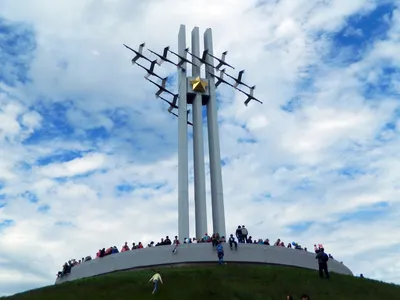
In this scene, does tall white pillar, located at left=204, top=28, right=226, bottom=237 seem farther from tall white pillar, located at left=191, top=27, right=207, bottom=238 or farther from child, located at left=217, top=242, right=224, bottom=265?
child, located at left=217, top=242, right=224, bottom=265

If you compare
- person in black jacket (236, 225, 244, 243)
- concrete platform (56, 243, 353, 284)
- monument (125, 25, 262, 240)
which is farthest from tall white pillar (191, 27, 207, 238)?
concrete platform (56, 243, 353, 284)

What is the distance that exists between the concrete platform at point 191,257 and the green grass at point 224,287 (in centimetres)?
340

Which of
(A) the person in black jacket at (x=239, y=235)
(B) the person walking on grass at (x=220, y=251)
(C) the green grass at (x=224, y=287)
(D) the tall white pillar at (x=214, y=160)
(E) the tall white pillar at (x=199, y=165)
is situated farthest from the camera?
(D) the tall white pillar at (x=214, y=160)

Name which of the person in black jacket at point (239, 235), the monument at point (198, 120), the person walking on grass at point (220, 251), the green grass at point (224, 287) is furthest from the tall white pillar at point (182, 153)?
the green grass at point (224, 287)

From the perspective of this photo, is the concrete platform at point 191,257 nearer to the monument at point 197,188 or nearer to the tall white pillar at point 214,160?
the monument at point 197,188

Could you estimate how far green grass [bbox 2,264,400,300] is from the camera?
25.1 m

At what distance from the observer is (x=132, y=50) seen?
45000 millimetres

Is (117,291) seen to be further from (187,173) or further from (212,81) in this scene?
(212,81)

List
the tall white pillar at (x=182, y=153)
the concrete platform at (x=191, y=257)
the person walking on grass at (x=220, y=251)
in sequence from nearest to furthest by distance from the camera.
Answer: the person walking on grass at (x=220, y=251) → the concrete platform at (x=191, y=257) → the tall white pillar at (x=182, y=153)

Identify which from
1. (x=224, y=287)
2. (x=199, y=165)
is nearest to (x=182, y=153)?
(x=199, y=165)

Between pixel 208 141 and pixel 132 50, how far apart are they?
1022 centimetres

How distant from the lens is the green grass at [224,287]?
25078mm

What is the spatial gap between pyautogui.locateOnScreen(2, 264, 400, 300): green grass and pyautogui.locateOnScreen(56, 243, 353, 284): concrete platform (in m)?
3.40

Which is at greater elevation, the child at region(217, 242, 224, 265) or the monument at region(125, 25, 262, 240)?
the monument at region(125, 25, 262, 240)
